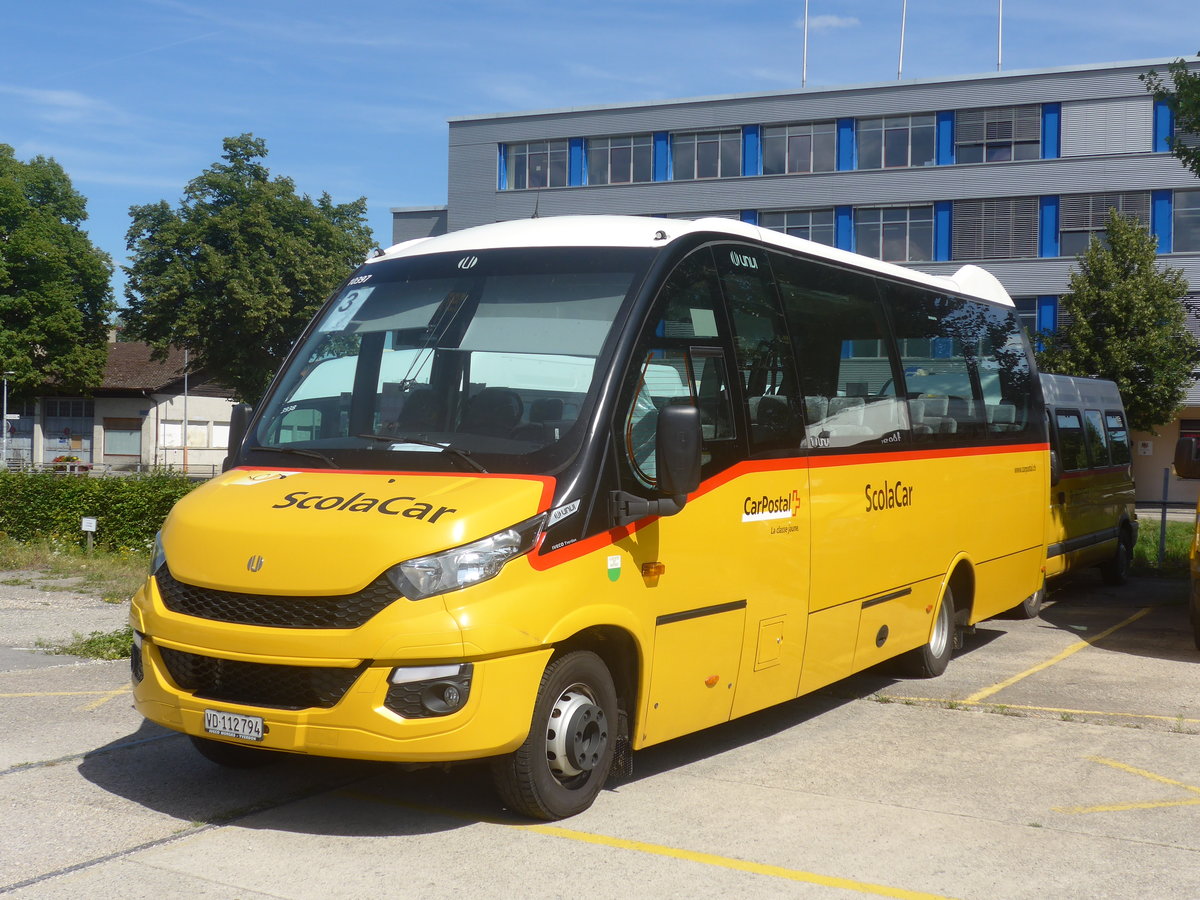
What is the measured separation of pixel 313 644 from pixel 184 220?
169 feet

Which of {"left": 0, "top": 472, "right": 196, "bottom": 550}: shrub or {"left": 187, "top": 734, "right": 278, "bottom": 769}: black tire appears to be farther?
{"left": 0, "top": 472, "right": 196, "bottom": 550}: shrub

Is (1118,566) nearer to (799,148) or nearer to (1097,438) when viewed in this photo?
(1097,438)

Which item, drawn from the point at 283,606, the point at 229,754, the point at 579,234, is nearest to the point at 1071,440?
the point at 579,234

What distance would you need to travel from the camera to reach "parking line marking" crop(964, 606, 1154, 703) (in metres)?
9.72

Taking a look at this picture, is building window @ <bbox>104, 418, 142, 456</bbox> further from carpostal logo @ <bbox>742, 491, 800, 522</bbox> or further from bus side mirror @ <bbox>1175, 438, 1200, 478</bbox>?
carpostal logo @ <bbox>742, 491, 800, 522</bbox>

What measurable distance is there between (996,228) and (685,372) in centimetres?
4415

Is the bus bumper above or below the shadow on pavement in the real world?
above

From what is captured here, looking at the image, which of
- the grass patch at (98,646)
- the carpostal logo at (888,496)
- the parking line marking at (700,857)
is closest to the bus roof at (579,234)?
the carpostal logo at (888,496)

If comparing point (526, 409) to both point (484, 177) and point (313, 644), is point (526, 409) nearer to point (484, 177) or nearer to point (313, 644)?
point (313, 644)

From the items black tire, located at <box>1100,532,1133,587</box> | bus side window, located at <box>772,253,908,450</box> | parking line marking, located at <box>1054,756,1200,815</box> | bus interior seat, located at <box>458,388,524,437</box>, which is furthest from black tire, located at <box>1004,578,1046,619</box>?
bus interior seat, located at <box>458,388,524,437</box>

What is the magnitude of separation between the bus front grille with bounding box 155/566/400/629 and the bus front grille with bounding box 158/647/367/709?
0.18 metres

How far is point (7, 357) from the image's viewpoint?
61469 mm

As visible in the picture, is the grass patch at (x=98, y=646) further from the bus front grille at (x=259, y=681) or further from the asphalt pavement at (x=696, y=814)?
the bus front grille at (x=259, y=681)

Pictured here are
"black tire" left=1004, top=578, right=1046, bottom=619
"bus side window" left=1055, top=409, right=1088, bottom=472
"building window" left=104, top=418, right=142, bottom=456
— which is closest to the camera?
"black tire" left=1004, top=578, right=1046, bottom=619
